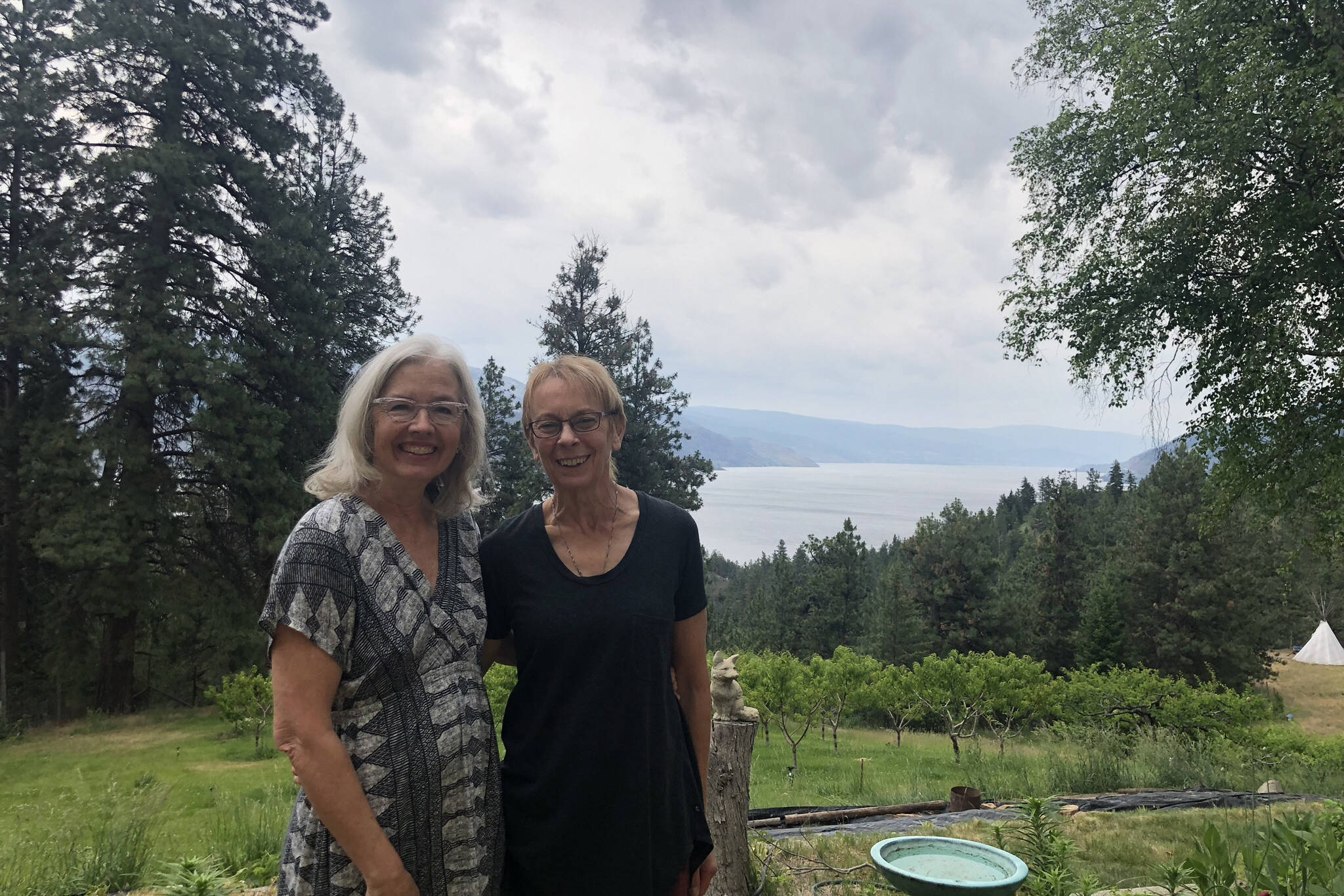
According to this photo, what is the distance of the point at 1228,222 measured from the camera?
9.08m

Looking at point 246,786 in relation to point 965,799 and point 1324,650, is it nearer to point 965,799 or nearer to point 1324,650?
point 965,799

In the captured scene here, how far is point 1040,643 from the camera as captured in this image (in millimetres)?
32375

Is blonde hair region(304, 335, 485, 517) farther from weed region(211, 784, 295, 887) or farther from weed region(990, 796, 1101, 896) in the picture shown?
weed region(211, 784, 295, 887)

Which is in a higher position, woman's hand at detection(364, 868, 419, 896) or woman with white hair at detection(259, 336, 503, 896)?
woman with white hair at detection(259, 336, 503, 896)

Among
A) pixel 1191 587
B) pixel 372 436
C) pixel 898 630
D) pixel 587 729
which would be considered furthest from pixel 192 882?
pixel 1191 587

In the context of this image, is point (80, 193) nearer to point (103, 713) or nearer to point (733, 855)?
point (103, 713)

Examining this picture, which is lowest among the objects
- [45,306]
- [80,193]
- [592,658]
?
[592,658]

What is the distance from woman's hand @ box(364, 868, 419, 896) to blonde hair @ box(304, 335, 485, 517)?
0.73 metres

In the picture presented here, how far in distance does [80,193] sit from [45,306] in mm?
2130

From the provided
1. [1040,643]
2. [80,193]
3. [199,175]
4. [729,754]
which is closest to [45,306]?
[80,193]

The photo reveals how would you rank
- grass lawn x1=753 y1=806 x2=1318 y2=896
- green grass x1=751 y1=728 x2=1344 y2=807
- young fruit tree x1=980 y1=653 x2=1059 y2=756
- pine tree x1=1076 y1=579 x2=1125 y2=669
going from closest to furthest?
grass lawn x1=753 y1=806 x2=1318 y2=896, green grass x1=751 y1=728 x2=1344 y2=807, young fruit tree x1=980 y1=653 x2=1059 y2=756, pine tree x1=1076 y1=579 x2=1125 y2=669

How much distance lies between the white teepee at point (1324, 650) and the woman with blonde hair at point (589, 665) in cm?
4293

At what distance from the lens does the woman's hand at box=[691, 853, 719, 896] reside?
6.16ft

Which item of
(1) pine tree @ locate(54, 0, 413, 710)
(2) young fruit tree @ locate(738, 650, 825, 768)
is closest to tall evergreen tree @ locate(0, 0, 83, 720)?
(1) pine tree @ locate(54, 0, 413, 710)
